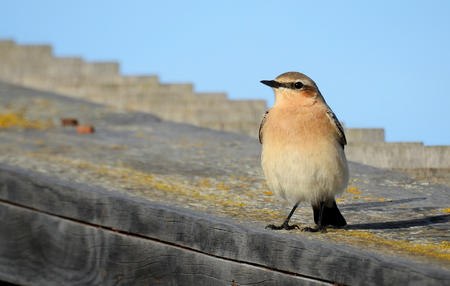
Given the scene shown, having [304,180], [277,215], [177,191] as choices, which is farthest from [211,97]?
[304,180]

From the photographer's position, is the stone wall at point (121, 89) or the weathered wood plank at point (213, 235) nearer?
the weathered wood plank at point (213, 235)

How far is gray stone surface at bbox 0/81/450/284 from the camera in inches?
175

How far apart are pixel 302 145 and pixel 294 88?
0.45 metres

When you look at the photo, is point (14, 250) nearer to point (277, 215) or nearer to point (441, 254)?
point (277, 215)

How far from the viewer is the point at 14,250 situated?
213 inches

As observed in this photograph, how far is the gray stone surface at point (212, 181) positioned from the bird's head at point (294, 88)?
1.03 m

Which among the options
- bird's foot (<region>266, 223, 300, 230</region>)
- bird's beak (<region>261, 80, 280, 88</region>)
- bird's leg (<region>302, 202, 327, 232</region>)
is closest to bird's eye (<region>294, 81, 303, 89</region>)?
bird's beak (<region>261, 80, 280, 88</region>)

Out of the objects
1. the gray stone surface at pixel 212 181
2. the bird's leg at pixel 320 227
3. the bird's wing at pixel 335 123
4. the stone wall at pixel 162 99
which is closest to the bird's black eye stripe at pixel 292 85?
the bird's wing at pixel 335 123

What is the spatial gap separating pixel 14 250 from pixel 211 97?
10.5m

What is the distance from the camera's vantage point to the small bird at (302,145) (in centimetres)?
459

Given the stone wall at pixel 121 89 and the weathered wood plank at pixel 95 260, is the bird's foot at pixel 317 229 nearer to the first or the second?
the weathered wood plank at pixel 95 260

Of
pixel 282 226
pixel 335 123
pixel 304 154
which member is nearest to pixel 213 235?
pixel 282 226

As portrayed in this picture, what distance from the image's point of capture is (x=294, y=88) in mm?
4652

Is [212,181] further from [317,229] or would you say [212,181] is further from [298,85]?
[298,85]
